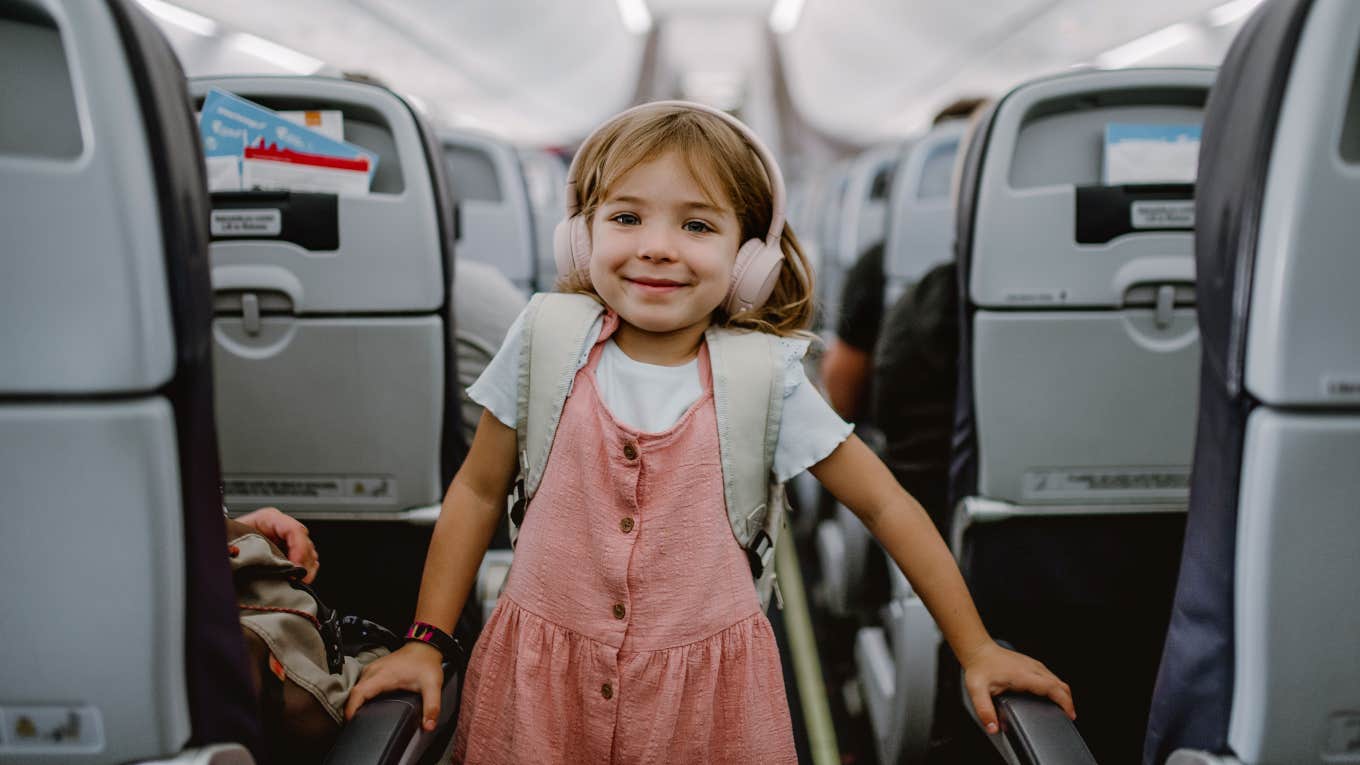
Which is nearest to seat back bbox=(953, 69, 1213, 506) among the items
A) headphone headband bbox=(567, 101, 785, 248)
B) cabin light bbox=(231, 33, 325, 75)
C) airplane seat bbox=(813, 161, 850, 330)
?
headphone headband bbox=(567, 101, 785, 248)

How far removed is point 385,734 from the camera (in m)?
1.02

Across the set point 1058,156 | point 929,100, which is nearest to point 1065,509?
point 1058,156

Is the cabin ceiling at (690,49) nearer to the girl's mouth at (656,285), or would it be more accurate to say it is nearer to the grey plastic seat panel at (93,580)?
the girl's mouth at (656,285)

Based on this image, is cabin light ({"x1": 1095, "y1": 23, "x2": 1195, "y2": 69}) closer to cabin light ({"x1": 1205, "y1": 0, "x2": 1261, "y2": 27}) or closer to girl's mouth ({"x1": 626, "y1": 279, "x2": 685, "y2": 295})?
cabin light ({"x1": 1205, "y1": 0, "x2": 1261, "y2": 27})

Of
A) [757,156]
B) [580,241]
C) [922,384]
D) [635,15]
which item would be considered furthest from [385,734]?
[635,15]

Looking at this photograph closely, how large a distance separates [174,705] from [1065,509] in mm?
1588

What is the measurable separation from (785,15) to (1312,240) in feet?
60.7

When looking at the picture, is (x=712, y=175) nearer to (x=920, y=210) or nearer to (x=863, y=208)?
(x=920, y=210)

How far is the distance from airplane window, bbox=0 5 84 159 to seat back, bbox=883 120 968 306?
9.79ft

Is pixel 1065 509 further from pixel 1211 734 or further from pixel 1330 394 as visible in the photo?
pixel 1330 394

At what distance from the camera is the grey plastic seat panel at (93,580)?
28.6 inches

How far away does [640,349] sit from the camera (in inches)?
49.3

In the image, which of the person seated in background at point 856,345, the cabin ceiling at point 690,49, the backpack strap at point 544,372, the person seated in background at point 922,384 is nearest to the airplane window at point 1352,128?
the backpack strap at point 544,372

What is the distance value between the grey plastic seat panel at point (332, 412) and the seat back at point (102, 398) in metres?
0.81
